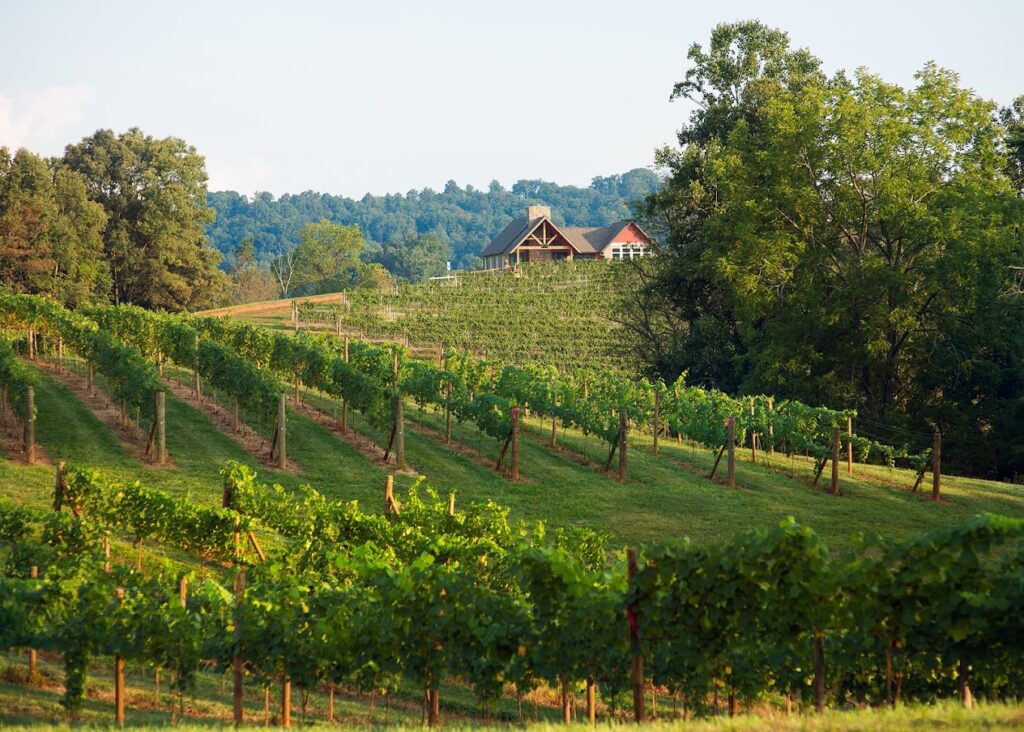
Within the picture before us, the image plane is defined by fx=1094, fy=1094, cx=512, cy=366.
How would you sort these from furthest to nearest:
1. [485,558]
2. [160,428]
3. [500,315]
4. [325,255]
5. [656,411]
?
[325,255] → [500,315] → [656,411] → [160,428] → [485,558]

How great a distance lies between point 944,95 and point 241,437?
79.2 ft

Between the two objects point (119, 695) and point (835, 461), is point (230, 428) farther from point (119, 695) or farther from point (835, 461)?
point (119, 695)

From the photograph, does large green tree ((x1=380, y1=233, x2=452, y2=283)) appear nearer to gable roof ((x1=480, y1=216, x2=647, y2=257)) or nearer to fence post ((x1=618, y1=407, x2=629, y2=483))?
gable roof ((x1=480, y1=216, x2=647, y2=257))

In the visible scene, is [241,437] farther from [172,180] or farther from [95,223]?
[172,180]

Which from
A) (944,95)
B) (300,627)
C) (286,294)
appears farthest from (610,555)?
(286,294)

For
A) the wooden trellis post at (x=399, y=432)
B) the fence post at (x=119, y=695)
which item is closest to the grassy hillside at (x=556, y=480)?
the wooden trellis post at (x=399, y=432)

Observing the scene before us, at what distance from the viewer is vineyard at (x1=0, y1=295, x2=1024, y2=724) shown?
8711 millimetres

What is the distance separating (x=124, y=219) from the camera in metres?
59.9

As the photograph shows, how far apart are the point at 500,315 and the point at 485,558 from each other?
144 feet

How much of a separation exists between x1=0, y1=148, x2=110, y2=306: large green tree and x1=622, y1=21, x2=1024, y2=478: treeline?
31.2 metres

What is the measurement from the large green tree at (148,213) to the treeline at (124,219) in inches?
2.1

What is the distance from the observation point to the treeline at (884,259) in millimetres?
32750

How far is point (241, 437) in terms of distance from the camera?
26422 millimetres

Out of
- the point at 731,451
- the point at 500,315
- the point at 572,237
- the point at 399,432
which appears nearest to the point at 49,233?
the point at 500,315
